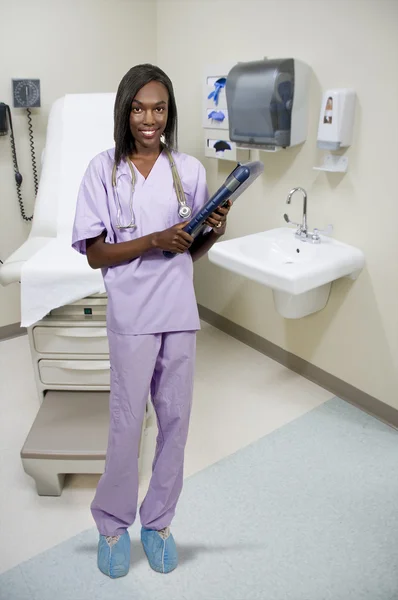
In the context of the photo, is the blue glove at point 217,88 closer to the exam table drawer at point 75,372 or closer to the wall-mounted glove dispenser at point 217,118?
the wall-mounted glove dispenser at point 217,118

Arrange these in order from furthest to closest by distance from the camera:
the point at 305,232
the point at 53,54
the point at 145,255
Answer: the point at 53,54
the point at 305,232
the point at 145,255

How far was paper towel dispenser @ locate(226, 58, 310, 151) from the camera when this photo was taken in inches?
77.6

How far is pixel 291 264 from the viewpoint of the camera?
1.93m

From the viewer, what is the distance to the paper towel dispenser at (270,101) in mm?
1971

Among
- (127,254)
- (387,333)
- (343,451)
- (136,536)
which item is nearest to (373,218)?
(387,333)

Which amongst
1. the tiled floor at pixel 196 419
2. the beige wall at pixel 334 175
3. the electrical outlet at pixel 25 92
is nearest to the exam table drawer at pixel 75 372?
the tiled floor at pixel 196 419

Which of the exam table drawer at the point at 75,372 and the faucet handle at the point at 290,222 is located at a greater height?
the faucet handle at the point at 290,222

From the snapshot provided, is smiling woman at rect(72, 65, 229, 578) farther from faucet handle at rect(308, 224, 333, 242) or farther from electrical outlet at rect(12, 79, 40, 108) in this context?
electrical outlet at rect(12, 79, 40, 108)

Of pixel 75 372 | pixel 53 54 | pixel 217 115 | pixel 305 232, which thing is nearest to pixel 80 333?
pixel 75 372

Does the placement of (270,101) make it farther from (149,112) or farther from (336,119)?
(149,112)

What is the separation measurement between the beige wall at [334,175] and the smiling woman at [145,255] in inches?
37.7

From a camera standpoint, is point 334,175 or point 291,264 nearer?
point 291,264

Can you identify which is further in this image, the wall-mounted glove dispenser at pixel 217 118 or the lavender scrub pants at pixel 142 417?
the wall-mounted glove dispenser at pixel 217 118

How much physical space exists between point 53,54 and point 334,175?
147 cm
